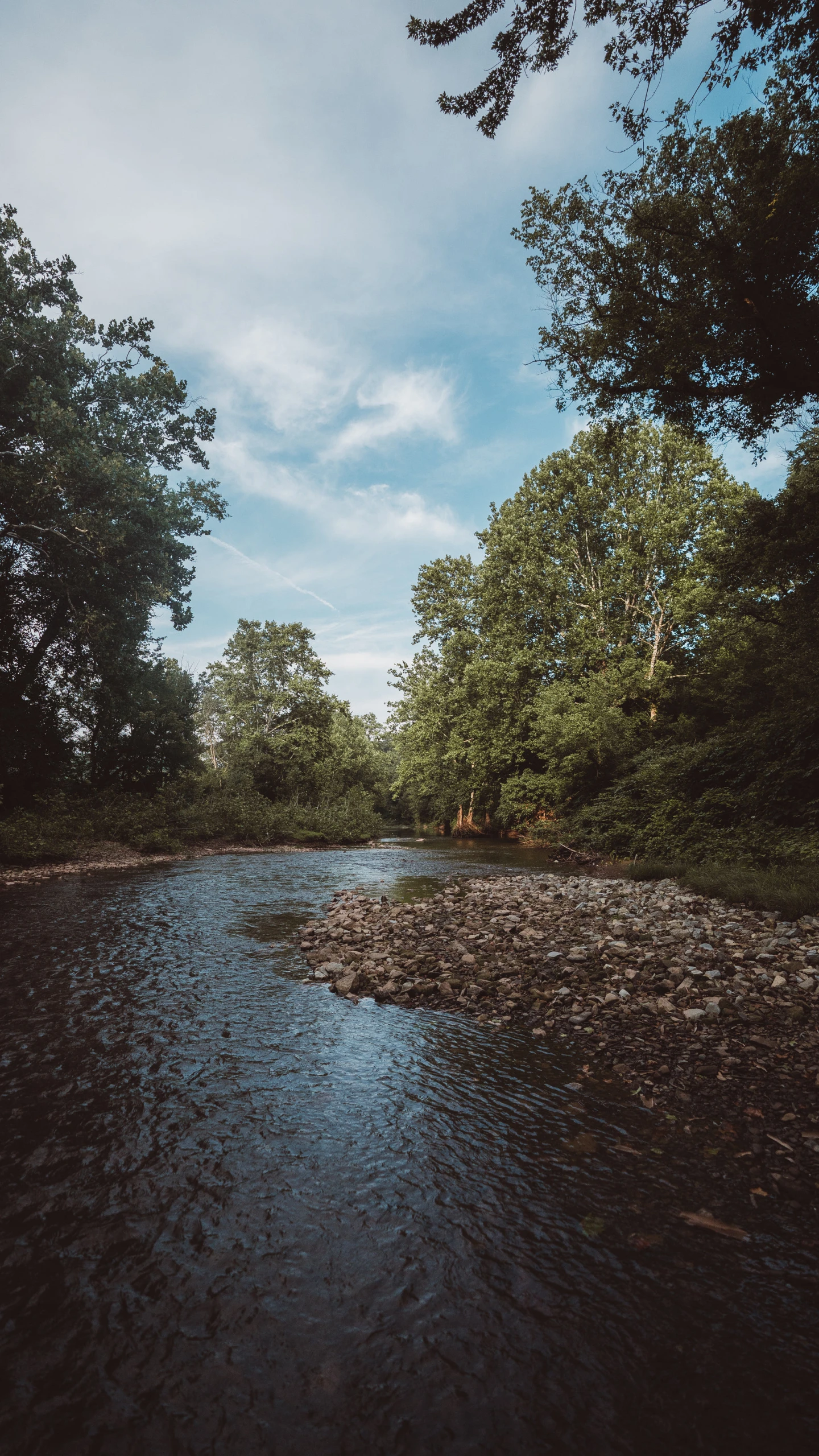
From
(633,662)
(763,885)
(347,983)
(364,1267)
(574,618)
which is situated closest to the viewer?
(364,1267)

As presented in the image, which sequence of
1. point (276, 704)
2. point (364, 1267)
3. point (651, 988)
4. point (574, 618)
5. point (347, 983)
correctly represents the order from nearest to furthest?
point (364, 1267) → point (651, 988) → point (347, 983) → point (574, 618) → point (276, 704)

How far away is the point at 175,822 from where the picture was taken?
2567 cm

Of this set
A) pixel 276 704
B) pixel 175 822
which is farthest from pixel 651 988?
pixel 276 704

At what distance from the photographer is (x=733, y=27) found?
25.1ft

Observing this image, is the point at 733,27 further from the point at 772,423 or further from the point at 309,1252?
the point at 309,1252

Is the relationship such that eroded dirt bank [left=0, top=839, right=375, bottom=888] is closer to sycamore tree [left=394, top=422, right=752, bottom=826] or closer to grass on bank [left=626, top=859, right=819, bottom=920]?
sycamore tree [left=394, top=422, right=752, bottom=826]

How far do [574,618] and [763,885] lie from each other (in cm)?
2203

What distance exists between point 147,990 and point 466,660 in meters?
31.4

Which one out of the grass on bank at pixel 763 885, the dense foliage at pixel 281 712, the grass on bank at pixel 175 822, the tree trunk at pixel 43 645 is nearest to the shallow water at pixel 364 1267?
the grass on bank at pixel 763 885

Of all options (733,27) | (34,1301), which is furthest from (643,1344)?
(733,27)

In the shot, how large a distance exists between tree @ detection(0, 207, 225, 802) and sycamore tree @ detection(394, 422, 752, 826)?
15838 millimetres

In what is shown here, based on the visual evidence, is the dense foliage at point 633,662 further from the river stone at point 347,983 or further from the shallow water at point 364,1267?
the shallow water at point 364,1267

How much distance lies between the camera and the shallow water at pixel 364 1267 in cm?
208

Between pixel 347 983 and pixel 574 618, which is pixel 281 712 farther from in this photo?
pixel 347 983
